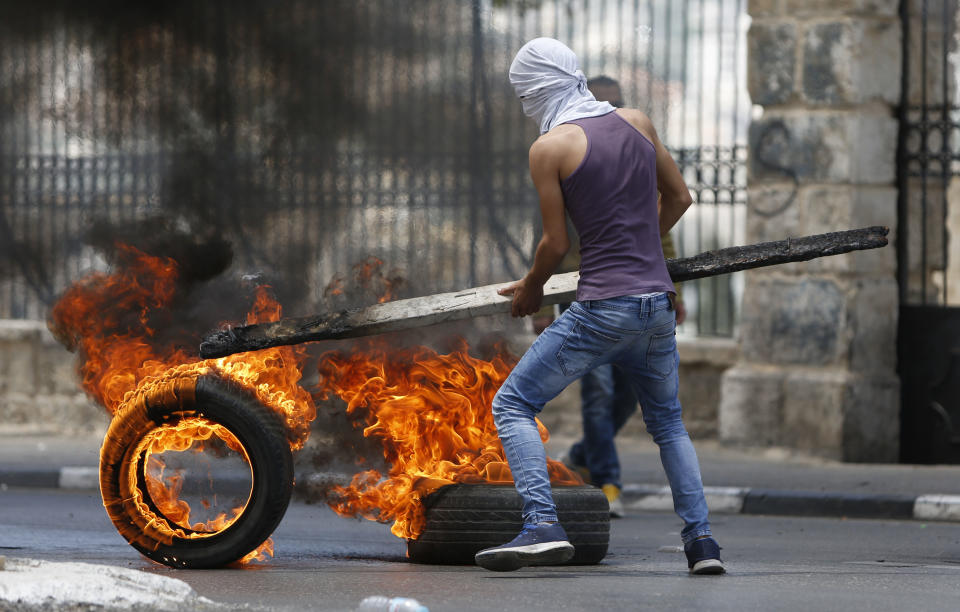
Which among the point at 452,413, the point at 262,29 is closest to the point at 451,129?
the point at 262,29

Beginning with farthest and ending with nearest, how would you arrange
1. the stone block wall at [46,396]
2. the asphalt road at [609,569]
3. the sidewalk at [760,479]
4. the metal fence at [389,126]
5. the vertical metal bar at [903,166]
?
the stone block wall at [46,396]
the metal fence at [389,126]
the vertical metal bar at [903,166]
the sidewalk at [760,479]
the asphalt road at [609,569]

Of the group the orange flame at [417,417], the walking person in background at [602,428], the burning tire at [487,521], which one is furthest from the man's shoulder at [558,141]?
the walking person in background at [602,428]

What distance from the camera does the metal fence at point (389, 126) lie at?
1067 centimetres

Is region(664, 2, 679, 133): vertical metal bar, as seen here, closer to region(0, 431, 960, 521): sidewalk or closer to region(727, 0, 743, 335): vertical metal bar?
region(727, 0, 743, 335): vertical metal bar

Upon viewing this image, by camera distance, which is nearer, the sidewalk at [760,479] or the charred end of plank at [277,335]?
the charred end of plank at [277,335]

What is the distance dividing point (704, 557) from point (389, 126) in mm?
6355

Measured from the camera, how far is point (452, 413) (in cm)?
618

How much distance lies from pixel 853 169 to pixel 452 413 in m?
4.86

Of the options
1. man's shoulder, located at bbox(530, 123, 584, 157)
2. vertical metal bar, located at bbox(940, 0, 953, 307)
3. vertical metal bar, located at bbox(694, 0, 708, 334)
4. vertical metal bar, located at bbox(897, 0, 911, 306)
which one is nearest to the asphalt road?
man's shoulder, located at bbox(530, 123, 584, 157)

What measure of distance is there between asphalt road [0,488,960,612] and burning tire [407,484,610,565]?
0.08m

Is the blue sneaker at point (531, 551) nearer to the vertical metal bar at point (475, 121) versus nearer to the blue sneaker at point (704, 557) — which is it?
the blue sneaker at point (704, 557)

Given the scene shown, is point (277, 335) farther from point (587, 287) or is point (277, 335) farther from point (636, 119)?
point (636, 119)

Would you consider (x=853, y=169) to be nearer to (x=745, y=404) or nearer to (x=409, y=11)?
(x=745, y=404)

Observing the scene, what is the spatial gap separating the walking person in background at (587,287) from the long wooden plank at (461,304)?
0.41ft
